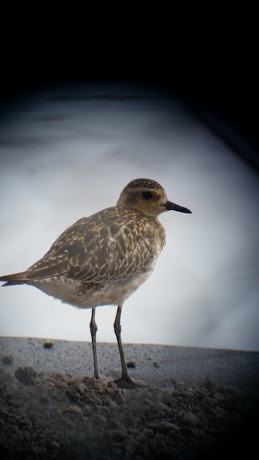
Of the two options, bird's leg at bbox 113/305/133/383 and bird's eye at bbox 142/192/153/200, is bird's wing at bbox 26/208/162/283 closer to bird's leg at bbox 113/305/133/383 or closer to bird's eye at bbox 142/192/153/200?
bird's eye at bbox 142/192/153/200

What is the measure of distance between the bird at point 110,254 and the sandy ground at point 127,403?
0.13m

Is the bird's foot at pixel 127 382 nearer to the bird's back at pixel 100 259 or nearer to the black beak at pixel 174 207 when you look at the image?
the bird's back at pixel 100 259

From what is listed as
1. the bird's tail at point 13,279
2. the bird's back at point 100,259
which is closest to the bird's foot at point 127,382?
the bird's back at point 100,259

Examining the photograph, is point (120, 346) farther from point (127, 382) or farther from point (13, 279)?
point (13, 279)

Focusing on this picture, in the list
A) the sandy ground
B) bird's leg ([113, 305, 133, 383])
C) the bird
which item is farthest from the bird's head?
the sandy ground

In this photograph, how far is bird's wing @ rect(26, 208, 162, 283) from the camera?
191cm

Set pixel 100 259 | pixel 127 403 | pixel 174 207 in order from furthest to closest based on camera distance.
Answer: pixel 174 207, pixel 100 259, pixel 127 403

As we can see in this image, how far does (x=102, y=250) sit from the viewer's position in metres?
1.99

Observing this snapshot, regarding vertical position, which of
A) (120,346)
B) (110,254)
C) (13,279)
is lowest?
(120,346)

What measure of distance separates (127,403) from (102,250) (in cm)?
41

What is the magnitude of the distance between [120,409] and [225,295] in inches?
19.3

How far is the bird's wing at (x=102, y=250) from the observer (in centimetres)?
191

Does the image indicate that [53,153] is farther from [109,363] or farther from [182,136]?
[109,363]

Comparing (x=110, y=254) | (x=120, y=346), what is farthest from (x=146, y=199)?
(x=120, y=346)
